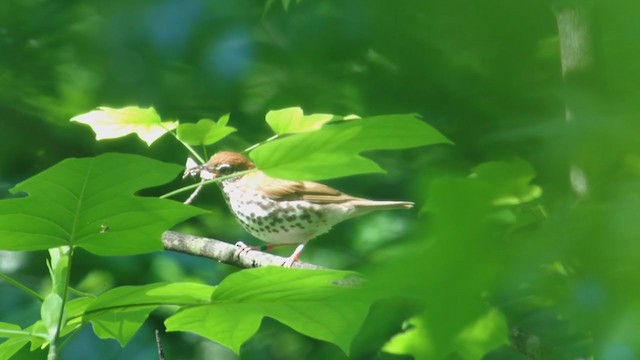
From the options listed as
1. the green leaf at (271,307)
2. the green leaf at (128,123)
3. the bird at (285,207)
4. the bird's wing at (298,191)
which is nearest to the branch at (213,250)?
the green leaf at (128,123)

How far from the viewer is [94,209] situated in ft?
2.15

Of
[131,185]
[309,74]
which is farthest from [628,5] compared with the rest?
[309,74]

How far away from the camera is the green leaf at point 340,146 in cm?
57

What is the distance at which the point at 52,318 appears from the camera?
2.07ft

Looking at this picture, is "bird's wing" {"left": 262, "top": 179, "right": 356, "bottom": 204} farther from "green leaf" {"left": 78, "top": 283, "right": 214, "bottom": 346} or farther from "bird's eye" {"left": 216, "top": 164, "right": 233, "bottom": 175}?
"green leaf" {"left": 78, "top": 283, "right": 214, "bottom": 346}

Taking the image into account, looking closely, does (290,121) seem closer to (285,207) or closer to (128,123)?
(128,123)

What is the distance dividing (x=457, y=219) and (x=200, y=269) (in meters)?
1.66

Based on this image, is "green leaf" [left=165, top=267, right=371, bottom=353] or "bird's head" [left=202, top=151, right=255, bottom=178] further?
"bird's head" [left=202, top=151, right=255, bottom=178]

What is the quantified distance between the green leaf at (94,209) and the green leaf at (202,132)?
22 cm

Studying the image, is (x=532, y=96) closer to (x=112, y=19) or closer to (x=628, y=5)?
(x=628, y=5)

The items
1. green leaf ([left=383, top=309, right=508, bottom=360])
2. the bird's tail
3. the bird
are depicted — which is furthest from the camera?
the bird

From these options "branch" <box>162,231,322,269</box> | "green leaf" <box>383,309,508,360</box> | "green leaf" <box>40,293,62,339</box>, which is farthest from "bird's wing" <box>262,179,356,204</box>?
"green leaf" <box>383,309,508,360</box>

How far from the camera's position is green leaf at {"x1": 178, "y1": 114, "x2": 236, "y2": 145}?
89 cm

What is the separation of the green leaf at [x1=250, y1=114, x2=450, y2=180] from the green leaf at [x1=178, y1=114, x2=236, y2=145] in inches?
8.8
